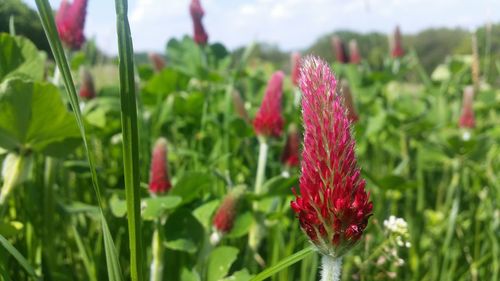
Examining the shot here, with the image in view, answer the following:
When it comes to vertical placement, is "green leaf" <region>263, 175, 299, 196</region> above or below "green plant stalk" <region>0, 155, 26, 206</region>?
below

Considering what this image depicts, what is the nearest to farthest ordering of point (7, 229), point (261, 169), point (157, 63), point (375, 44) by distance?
point (7, 229) → point (261, 169) → point (157, 63) → point (375, 44)

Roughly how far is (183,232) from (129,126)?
0.54 m

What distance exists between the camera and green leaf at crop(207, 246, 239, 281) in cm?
91

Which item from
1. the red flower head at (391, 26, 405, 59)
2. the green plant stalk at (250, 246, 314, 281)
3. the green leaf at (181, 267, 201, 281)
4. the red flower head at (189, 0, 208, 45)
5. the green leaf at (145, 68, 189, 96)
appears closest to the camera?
the green plant stalk at (250, 246, 314, 281)

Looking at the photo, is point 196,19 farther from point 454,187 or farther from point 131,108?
point 131,108

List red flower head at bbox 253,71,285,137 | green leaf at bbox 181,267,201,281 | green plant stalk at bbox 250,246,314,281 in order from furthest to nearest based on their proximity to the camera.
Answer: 1. red flower head at bbox 253,71,285,137
2. green leaf at bbox 181,267,201,281
3. green plant stalk at bbox 250,246,314,281

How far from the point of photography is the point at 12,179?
3.00 feet

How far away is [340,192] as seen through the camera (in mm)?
510

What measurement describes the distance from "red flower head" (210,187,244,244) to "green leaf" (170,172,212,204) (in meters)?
0.05

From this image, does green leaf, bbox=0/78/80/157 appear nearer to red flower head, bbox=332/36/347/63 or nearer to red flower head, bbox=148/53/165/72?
red flower head, bbox=148/53/165/72

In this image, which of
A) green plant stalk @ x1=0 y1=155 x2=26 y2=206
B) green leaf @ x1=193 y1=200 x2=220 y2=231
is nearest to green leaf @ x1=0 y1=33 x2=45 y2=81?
green plant stalk @ x1=0 y1=155 x2=26 y2=206

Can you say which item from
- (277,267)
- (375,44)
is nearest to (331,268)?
(277,267)

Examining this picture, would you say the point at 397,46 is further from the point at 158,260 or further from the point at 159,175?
the point at 158,260

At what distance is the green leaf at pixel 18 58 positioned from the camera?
0.95m
